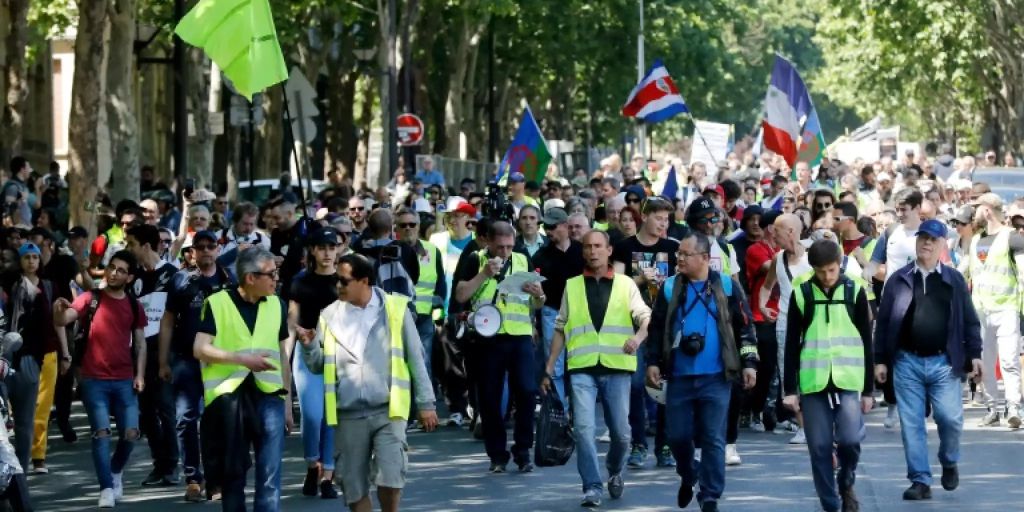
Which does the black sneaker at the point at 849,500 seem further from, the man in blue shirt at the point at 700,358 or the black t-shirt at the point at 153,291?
the black t-shirt at the point at 153,291

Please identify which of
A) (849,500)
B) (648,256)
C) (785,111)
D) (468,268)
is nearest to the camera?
(849,500)

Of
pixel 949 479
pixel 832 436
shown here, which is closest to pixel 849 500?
pixel 832 436

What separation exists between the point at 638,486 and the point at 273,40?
3.64 m

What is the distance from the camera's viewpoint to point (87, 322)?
14242 millimetres

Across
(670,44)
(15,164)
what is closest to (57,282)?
(15,164)

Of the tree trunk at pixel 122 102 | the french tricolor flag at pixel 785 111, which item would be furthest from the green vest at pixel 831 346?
the tree trunk at pixel 122 102

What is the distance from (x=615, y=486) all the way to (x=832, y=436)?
1.66 meters

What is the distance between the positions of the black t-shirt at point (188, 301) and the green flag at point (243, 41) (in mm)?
1589

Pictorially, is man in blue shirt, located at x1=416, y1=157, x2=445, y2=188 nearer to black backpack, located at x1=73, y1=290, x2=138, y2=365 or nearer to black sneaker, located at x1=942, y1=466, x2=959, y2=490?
black backpack, located at x1=73, y1=290, x2=138, y2=365

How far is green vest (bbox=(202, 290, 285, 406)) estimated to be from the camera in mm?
11539

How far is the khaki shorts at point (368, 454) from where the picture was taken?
11.0m

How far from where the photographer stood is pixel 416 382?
11.1 meters

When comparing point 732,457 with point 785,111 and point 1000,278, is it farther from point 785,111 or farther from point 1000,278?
point 785,111

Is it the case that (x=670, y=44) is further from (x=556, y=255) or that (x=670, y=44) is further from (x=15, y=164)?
(x=556, y=255)
